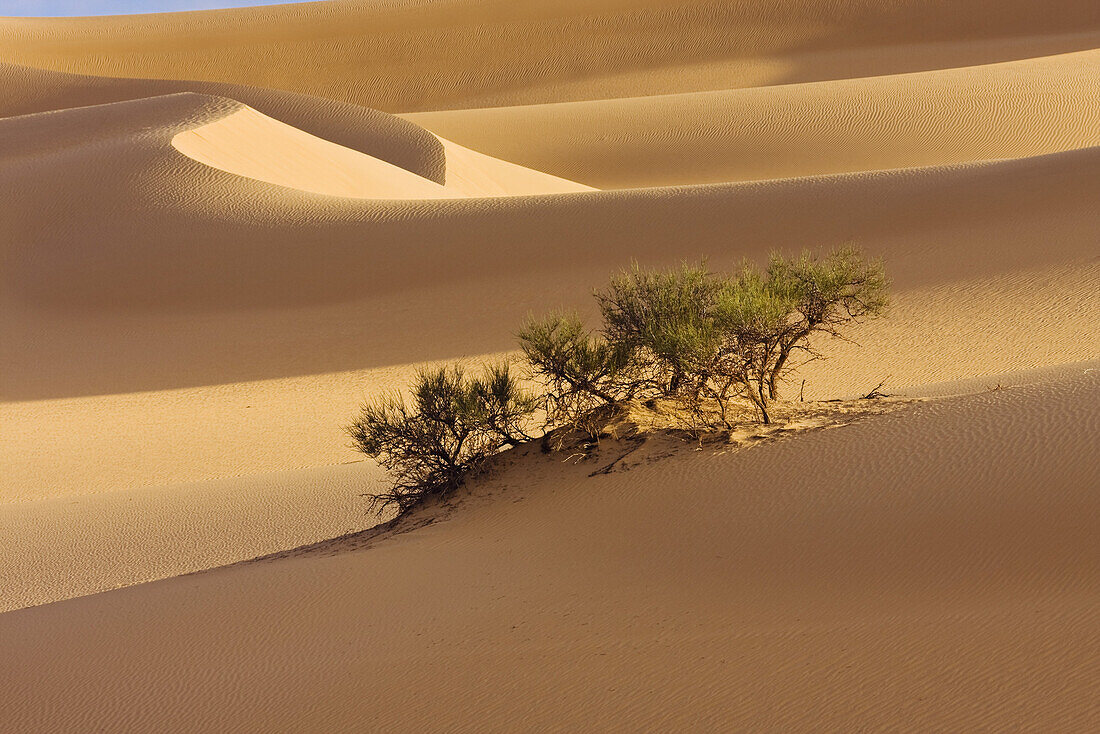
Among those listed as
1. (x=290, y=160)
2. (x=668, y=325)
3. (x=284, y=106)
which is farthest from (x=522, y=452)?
(x=284, y=106)

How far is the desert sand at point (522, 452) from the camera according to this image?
456 centimetres

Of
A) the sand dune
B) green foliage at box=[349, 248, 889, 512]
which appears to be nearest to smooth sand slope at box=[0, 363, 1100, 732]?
green foliage at box=[349, 248, 889, 512]

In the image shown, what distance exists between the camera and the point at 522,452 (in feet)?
26.3

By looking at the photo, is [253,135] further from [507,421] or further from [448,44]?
[448,44]

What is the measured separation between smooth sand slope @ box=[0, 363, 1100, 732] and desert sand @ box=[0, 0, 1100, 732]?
23mm

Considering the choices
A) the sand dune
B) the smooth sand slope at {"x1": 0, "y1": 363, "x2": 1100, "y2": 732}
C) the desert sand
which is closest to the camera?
the smooth sand slope at {"x1": 0, "y1": 363, "x2": 1100, "y2": 732}

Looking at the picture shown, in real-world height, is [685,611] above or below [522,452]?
below

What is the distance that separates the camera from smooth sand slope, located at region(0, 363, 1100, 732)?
414 centimetres

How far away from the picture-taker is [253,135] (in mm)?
24672

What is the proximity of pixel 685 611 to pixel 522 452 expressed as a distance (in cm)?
306

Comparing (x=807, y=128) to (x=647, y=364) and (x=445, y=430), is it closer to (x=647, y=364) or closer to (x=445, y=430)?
(x=647, y=364)

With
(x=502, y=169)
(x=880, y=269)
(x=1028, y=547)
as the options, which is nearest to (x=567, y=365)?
(x=880, y=269)

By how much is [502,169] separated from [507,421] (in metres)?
24.1

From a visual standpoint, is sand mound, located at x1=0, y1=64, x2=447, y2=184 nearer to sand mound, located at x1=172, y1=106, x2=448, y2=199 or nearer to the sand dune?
sand mound, located at x1=172, y1=106, x2=448, y2=199
